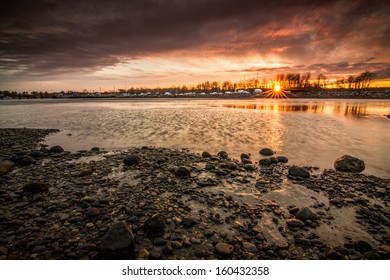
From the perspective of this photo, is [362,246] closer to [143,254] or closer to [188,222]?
[188,222]

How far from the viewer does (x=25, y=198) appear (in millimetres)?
6113

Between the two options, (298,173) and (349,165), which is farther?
(349,165)

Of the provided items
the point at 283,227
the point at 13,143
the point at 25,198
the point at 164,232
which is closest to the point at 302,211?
the point at 283,227

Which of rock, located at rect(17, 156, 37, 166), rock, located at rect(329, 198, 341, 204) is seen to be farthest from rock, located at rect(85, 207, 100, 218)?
rock, located at rect(329, 198, 341, 204)

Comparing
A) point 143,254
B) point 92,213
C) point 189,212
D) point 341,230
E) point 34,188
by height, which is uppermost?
point 34,188

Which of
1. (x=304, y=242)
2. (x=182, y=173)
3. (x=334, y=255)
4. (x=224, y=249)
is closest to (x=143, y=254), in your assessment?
(x=224, y=249)

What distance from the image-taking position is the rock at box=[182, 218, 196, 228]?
484 centimetres

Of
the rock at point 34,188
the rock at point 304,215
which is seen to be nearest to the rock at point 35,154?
the rock at point 34,188

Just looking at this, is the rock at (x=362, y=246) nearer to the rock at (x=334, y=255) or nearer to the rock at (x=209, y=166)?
the rock at (x=334, y=255)

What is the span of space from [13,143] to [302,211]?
18158 mm

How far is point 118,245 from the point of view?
383cm

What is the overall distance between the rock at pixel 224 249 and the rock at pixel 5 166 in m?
9.63

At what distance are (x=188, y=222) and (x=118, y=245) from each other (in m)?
1.73

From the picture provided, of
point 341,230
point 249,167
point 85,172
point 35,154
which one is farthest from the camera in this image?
point 35,154
